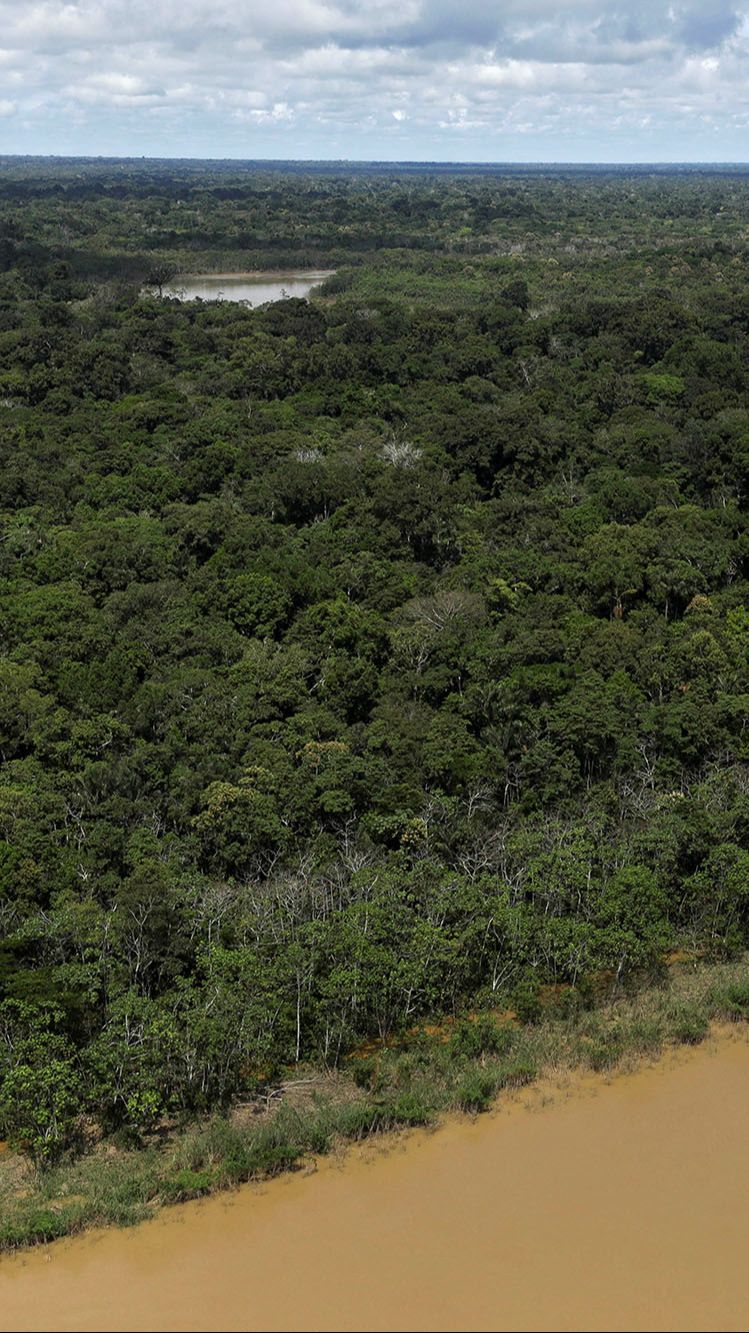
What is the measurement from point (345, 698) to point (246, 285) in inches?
2961

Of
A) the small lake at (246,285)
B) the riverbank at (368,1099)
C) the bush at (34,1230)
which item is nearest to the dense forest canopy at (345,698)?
the riverbank at (368,1099)

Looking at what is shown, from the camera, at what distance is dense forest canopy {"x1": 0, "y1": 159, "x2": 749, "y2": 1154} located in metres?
14.6

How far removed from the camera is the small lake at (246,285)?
8125 cm

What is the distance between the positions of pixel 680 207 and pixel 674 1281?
515 ft

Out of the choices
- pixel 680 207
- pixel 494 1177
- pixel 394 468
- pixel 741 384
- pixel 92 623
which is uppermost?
pixel 680 207

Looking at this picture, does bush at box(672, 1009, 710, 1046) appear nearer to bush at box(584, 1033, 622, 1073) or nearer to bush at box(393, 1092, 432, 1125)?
bush at box(584, 1033, 622, 1073)

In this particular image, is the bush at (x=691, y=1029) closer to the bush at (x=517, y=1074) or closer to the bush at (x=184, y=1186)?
the bush at (x=517, y=1074)

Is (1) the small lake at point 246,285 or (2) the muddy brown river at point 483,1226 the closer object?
(2) the muddy brown river at point 483,1226

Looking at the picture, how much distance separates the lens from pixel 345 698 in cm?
2220

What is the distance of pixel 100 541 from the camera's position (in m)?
28.7

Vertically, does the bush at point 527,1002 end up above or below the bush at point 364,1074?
above

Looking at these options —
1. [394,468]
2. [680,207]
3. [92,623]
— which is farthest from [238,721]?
[680,207]

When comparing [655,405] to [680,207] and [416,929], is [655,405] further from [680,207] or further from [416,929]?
[680,207]

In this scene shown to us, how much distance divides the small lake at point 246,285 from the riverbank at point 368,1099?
71.7 m
